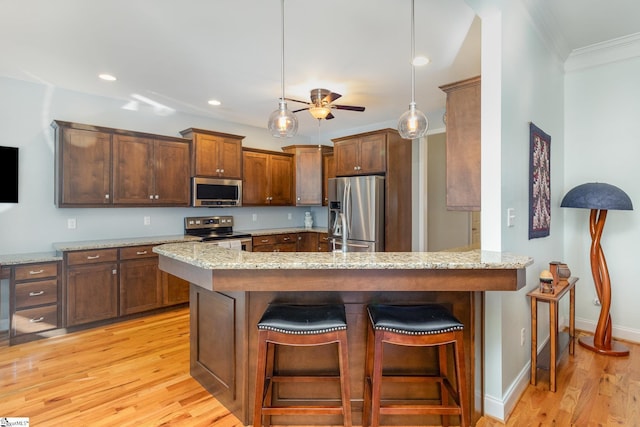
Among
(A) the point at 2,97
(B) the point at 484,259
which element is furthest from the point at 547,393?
(A) the point at 2,97

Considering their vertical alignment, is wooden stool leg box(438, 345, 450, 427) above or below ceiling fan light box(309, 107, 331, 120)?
below

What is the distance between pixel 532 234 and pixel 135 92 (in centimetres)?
433

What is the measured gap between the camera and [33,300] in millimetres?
3154

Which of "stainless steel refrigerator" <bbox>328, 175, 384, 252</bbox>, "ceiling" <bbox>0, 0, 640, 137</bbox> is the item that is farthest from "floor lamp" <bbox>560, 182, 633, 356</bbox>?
"stainless steel refrigerator" <bbox>328, 175, 384, 252</bbox>

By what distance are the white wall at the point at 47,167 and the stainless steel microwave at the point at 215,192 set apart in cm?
48

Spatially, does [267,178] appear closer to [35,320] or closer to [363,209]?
[363,209]

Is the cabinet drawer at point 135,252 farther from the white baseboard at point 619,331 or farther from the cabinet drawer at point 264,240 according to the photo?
the white baseboard at point 619,331

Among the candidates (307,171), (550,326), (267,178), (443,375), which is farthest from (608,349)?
(267,178)

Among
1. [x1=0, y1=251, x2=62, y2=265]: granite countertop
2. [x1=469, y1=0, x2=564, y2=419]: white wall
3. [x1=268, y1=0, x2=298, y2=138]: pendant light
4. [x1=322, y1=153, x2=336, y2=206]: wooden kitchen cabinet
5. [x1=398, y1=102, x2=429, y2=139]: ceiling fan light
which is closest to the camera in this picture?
[x1=469, y1=0, x2=564, y2=419]: white wall

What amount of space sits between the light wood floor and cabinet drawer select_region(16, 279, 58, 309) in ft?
1.26

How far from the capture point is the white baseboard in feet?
10.2

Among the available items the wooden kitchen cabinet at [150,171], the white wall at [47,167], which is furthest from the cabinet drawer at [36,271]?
the wooden kitchen cabinet at [150,171]

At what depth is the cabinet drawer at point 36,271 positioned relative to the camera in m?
3.09

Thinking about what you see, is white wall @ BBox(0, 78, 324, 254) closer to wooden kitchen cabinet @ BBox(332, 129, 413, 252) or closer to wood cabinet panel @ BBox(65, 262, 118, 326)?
wood cabinet panel @ BBox(65, 262, 118, 326)
